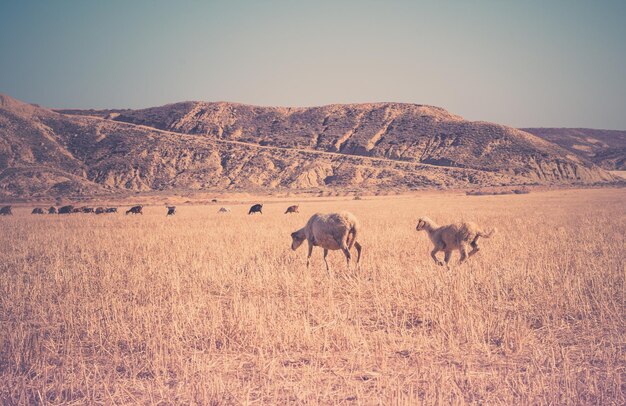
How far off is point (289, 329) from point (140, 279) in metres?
5.20

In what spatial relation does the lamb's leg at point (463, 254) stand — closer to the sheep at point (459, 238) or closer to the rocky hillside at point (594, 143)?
the sheep at point (459, 238)

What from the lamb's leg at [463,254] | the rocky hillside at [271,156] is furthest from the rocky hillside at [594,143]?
the lamb's leg at [463,254]

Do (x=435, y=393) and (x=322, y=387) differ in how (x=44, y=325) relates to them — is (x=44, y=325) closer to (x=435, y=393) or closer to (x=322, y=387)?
(x=322, y=387)

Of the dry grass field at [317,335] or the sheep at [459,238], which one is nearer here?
the dry grass field at [317,335]

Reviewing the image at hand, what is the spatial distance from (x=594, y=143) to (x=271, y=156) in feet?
461

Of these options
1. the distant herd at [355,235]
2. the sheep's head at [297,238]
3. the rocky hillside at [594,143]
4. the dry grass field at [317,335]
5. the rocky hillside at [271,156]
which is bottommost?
the dry grass field at [317,335]

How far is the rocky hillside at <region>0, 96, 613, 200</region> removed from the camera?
81.9 m

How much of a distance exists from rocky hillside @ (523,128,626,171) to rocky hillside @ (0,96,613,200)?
5136 cm

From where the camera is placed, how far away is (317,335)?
552cm

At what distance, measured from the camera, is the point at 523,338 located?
520 centimetres

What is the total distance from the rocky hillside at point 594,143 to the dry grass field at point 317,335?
492ft

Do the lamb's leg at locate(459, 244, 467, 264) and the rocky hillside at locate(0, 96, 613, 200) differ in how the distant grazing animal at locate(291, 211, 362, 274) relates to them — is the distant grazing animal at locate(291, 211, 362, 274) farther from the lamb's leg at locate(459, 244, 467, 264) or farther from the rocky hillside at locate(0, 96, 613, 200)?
the rocky hillside at locate(0, 96, 613, 200)

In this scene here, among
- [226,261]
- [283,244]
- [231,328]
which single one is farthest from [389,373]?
[283,244]

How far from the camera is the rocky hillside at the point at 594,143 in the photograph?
134000 mm
